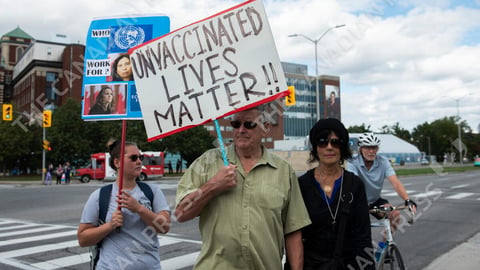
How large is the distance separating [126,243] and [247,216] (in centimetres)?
111

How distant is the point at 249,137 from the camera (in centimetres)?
262

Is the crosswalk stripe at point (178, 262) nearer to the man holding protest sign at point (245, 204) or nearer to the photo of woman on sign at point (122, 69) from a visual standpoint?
the photo of woman on sign at point (122, 69)

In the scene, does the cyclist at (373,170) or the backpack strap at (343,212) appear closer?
the backpack strap at (343,212)

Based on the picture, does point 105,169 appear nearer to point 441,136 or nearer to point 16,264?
point 16,264

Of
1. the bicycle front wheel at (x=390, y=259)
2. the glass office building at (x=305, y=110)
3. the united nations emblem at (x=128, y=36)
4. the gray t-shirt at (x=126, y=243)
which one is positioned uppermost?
the glass office building at (x=305, y=110)

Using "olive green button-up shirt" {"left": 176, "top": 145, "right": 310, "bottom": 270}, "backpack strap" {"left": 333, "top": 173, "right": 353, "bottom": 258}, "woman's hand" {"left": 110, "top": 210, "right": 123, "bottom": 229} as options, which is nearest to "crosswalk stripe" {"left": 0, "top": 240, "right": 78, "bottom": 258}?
"woman's hand" {"left": 110, "top": 210, "right": 123, "bottom": 229}

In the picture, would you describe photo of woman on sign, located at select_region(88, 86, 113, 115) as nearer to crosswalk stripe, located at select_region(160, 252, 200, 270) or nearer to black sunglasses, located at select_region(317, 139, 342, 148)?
black sunglasses, located at select_region(317, 139, 342, 148)

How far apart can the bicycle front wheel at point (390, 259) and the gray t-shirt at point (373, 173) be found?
74cm

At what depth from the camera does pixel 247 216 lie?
245 centimetres

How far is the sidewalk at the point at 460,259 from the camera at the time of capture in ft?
20.6

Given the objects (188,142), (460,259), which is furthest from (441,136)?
(460,259)

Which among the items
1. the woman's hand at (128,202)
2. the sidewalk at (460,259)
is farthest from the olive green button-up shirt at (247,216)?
the sidewalk at (460,259)

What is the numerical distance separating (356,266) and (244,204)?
2.90 feet

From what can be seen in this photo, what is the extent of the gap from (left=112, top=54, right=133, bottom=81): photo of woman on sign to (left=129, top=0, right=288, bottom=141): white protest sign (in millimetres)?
578
